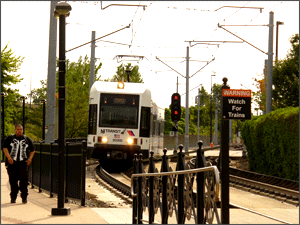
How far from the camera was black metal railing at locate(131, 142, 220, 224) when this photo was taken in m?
7.32

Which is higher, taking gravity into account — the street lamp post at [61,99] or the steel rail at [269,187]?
the street lamp post at [61,99]

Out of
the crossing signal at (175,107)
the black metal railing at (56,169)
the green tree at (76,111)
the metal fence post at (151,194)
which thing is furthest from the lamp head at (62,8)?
the green tree at (76,111)

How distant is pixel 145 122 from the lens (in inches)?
937

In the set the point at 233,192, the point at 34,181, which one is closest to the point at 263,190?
the point at 233,192

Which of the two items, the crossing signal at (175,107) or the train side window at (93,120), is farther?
the crossing signal at (175,107)

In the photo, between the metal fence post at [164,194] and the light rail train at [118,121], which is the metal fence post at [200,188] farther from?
the light rail train at [118,121]

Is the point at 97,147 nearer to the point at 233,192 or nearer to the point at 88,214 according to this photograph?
the point at 233,192

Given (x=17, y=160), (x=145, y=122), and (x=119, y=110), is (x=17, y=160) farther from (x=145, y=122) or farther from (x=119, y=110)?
(x=145, y=122)

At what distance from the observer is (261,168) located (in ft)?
87.4

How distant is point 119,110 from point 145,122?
3.75 feet

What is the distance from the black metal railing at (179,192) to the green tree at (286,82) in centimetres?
2107

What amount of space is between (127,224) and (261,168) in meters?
17.9

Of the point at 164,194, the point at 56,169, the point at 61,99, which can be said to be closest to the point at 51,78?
the point at 56,169

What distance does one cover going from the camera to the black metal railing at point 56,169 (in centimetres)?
1260
